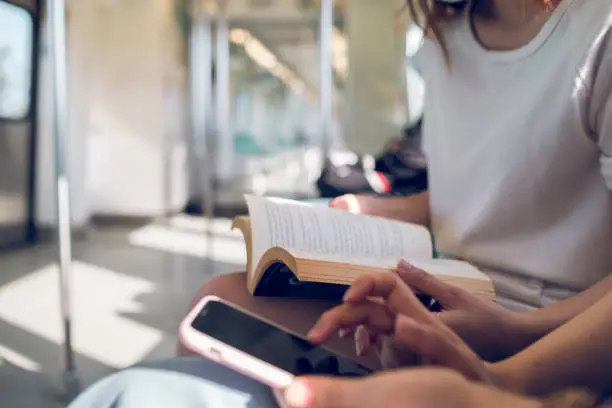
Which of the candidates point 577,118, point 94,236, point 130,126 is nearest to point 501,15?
point 577,118

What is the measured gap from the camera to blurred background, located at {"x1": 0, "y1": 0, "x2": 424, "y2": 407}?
5.34 ft

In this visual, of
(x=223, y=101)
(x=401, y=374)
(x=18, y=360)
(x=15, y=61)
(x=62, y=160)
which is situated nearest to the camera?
(x=401, y=374)

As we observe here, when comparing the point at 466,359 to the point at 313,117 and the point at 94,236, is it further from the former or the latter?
the point at 313,117

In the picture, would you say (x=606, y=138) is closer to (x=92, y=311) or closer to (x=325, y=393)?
(x=325, y=393)

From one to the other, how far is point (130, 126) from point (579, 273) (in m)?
3.55

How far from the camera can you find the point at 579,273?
20.5 inches

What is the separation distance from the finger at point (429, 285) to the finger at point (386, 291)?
0.05 meters

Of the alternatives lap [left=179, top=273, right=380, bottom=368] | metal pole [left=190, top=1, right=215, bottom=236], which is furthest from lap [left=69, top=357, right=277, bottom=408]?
metal pole [left=190, top=1, right=215, bottom=236]

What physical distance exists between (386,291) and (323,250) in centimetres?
19

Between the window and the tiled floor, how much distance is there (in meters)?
0.70

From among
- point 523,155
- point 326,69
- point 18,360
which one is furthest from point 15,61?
point 523,155

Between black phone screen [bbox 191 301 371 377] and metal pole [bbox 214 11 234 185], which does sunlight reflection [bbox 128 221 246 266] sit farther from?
black phone screen [bbox 191 301 371 377]

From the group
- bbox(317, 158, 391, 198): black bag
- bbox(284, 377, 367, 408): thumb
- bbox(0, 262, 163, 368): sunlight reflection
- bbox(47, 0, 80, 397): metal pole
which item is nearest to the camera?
bbox(284, 377, 367, 408): thumb

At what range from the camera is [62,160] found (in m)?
1.15
